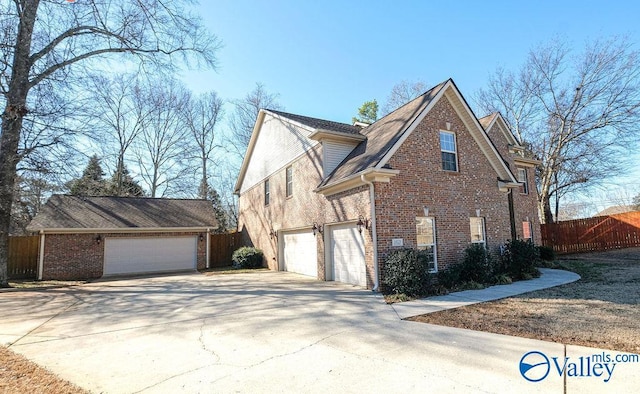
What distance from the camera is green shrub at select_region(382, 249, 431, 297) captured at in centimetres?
932

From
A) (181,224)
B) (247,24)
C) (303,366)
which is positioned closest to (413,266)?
(303,366)


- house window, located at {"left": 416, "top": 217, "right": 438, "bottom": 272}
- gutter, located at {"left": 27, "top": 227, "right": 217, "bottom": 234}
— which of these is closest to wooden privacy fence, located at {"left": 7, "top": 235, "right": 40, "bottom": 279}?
gutter, located at {"left": 27, "top": 227, "right": 217, "bottom": 234}

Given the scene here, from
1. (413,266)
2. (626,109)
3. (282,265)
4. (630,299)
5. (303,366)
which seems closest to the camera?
(303,366)

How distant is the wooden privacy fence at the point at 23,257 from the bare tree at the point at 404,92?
1056 inches

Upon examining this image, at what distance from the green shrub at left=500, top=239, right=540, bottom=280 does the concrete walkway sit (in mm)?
379

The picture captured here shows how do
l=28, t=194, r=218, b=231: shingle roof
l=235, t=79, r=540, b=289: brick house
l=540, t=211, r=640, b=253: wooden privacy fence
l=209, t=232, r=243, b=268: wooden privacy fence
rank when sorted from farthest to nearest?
l=209, t=232, r=243, b=268: wooden privacy fence → l=540, t=211, r=640, b=253: wooden privacy fence → l=28, t=194, r=218, b=231: shingle roof → l=235, t=79, r=540, b=289: brick house

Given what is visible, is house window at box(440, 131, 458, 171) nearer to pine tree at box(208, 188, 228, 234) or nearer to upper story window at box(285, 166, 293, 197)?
upper story window at box(285, 166, 293, 197)

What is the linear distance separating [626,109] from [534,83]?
615cm

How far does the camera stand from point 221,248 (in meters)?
22.7

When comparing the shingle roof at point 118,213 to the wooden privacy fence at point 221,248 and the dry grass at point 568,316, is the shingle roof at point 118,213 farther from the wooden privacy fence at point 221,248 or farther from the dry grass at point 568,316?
the dry grass at point 568,316

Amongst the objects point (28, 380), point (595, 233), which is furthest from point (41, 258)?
point (595, 233)

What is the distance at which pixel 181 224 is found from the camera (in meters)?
20.2

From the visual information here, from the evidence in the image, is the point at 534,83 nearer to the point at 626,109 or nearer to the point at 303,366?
the point at 626,109

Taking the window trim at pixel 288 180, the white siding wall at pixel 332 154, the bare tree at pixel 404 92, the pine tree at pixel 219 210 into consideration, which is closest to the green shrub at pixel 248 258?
the window trim at pixel 288 180
